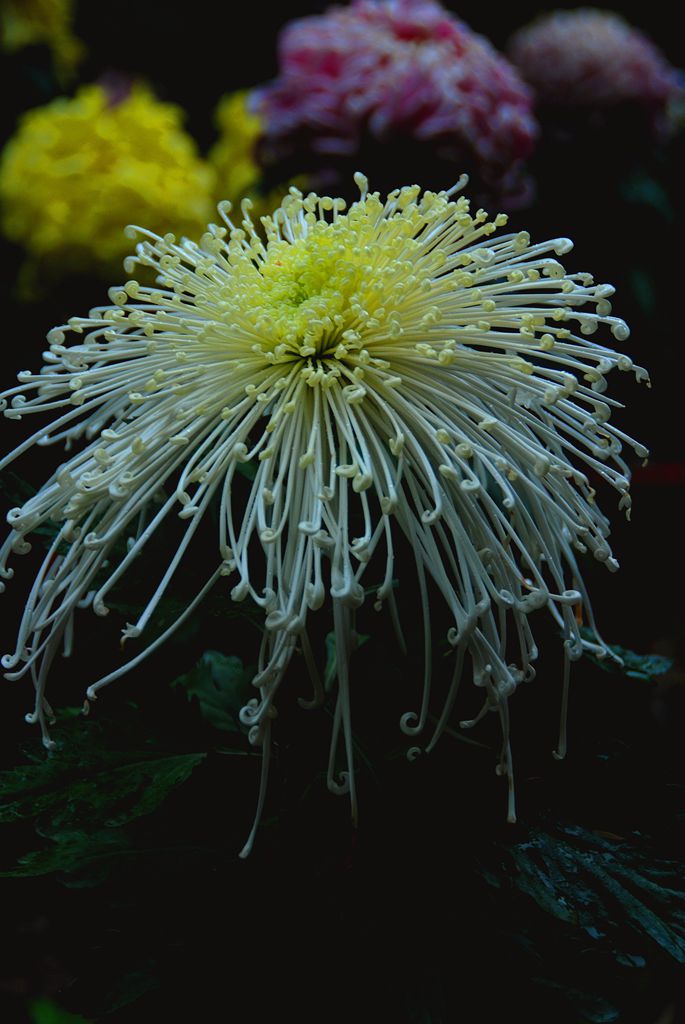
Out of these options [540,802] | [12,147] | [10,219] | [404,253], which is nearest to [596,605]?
[540,802]

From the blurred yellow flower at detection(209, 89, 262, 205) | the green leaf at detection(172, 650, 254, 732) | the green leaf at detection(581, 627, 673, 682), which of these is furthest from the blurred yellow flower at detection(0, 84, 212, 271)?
the green leaf at detection(581, 627, 673, 682)

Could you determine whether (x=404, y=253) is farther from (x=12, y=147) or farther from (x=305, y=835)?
(x=12, y=147)

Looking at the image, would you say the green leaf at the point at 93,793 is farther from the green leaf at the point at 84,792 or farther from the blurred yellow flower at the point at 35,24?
the blurred yellow flower at the point at 35,24

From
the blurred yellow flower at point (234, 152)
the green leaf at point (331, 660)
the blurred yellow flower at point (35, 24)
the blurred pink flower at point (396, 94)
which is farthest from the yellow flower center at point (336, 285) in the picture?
the blurred yellow flower at point (35, 24)

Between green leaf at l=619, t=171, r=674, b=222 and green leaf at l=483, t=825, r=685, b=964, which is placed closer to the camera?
green leaf at l=483, t=825, r=685, b=964

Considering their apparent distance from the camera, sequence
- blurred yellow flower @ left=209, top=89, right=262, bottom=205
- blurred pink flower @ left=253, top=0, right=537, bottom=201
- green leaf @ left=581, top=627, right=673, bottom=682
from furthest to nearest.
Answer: blurred yellow flower @ left=209, top=89, right=262, bottom=205
blurred pink flower @ left=253, top=0, right=537, bottom=201
green leaf @ left=581, top=627, right=673, bottom=682

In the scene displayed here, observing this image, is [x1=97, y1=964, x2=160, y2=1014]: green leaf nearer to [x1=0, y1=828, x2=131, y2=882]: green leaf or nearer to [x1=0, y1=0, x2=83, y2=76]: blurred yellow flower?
[x1=0, y1=828, x2=131, y2=882]: green leaf
